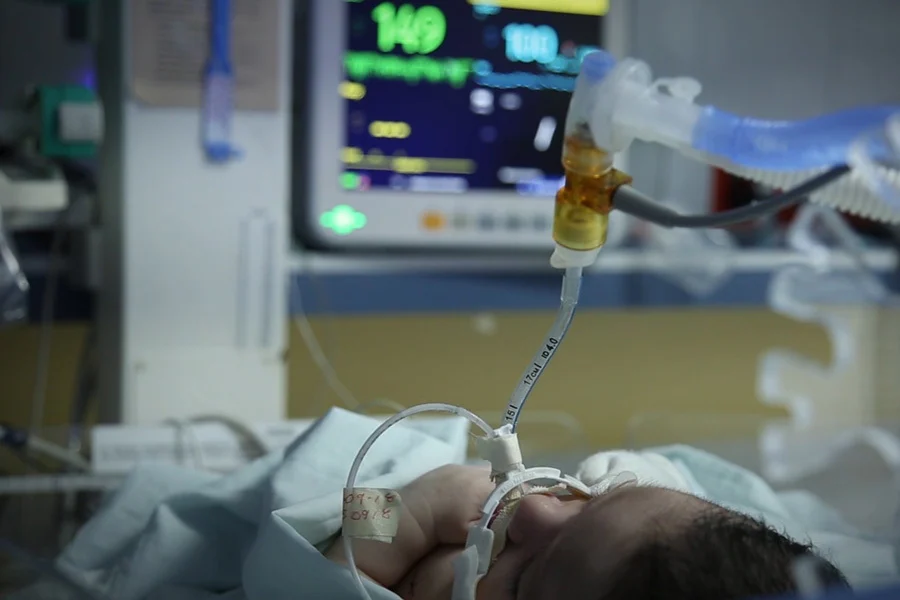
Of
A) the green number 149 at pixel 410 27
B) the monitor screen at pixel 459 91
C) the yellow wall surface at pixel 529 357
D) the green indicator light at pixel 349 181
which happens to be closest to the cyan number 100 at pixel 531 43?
the monitor screen at pixel 459 91

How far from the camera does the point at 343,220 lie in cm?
152

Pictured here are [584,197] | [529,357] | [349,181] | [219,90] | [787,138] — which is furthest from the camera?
A: [529,357]

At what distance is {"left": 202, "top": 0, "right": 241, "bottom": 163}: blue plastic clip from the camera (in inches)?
48.7

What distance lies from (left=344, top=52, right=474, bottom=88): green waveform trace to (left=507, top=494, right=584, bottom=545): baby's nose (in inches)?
36.6

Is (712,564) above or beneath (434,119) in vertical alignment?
beneath

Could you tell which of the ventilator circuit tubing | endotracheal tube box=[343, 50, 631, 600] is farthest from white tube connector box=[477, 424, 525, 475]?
the ventilator circuit tubing

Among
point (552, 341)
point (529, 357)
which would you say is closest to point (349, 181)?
point (529, 357)

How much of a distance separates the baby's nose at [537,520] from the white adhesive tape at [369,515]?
0.08 meters

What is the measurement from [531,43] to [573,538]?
3.45 feet

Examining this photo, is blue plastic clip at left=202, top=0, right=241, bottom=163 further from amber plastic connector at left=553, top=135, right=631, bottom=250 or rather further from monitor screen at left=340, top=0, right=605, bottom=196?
amber plastic connector at left=553, top=135, right=631, bottom=250

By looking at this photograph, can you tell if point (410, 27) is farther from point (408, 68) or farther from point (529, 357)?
point (529, 357)

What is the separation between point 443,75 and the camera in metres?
1.55

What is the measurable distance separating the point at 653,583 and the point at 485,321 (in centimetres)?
121

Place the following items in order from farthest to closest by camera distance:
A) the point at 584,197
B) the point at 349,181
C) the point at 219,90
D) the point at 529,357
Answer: the point at 529,357, the point at 349,181, the point at 219,90, the point at 584,197
